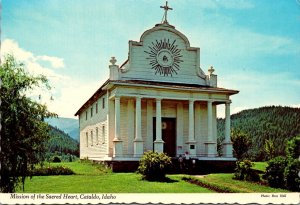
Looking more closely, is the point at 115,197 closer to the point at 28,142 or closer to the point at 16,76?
the point at 28,142

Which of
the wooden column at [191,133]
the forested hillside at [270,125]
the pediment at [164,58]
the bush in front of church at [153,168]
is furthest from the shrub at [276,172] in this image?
the pediment at [164,58]

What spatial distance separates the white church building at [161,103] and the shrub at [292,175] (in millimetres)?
7011

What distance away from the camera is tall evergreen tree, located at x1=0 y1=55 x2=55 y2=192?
10906 mm

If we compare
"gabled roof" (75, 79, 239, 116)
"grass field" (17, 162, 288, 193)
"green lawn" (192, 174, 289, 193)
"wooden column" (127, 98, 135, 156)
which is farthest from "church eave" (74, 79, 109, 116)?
"green lawn" (192, 174, 289, 193)

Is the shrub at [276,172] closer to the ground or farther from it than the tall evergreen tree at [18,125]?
closer to the ground

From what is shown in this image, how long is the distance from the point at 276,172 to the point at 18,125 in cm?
918

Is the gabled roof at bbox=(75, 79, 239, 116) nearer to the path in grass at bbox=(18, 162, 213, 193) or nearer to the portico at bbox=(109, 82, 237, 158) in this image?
the portico at bbox=(109, 82, 237, 158)

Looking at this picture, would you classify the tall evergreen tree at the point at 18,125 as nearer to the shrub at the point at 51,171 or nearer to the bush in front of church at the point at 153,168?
the shrub at the point at 51,171

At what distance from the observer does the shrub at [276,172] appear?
14.7 metres

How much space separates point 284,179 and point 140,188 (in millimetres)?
4971

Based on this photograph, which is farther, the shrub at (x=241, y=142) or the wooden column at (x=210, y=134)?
the shrub at (x=241, y=142)

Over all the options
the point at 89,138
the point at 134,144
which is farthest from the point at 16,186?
the point at 89,138

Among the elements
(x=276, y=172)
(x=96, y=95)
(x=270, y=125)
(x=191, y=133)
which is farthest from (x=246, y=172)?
(x=96, y=95)

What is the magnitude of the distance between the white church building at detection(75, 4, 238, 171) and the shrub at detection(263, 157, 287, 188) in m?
5.98
